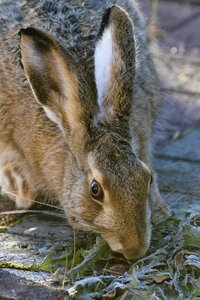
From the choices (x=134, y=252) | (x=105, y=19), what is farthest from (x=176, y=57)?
(x=134, y=252)

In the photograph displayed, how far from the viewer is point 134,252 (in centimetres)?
329

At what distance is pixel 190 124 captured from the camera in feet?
18.9

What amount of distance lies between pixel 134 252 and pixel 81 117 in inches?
26.7

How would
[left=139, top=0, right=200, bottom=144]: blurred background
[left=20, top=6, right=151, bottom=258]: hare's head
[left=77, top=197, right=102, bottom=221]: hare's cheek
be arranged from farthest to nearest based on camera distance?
[left=139, top=0, right=200, bottom=144]: blurred background < [left=77, top=197, right=102, bottom=221]: hare's cheek < [left=20, top=6, right=151, bottom=258]: hare's head

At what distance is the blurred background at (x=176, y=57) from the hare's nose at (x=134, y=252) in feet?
6.20

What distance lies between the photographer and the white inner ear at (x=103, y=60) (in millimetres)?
3631

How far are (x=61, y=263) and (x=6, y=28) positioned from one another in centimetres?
159

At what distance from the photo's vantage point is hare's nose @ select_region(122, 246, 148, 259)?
3289 millimetres

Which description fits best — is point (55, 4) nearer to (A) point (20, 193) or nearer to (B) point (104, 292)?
(A) point (20, 193)

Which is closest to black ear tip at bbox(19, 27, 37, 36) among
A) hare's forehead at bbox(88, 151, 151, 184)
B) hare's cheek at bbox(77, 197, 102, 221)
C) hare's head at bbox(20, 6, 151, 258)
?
A: hare's head at bbox(20, 6, 151, 258)

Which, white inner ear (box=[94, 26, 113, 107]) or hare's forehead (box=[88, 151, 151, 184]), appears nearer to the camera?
hare's forehead (box=[88, 151, 151, 184])

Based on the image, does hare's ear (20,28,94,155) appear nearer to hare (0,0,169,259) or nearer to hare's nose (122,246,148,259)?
hare (0,0,169,259)

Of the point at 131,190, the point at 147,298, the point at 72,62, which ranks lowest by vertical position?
the point at 147,298

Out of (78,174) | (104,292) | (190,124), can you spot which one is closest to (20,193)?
(78,174)
